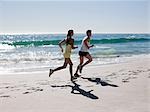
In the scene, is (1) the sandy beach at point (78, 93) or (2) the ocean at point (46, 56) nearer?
(1) the sandy beach at point (78, 93)

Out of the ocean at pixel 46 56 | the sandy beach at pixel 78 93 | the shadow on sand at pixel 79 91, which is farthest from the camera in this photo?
the ocean at pixel 46 56

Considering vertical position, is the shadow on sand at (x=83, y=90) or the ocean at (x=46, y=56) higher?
the shadow on sand at (x=83, y=90)

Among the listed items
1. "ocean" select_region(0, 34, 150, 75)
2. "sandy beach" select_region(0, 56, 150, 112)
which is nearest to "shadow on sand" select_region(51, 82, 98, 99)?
"sandy beach" select_region(0, 56, 150, 112)

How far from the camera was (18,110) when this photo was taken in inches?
271

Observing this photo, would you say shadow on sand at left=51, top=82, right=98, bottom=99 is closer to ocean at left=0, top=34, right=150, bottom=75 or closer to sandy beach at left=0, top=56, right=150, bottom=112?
sandy beach at left=0, top=56, right=150, bottom=112

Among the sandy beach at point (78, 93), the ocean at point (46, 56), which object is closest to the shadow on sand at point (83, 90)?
the sandy beach at point (78, 93)

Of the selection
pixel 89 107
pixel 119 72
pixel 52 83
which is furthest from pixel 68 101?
pixel 119 72

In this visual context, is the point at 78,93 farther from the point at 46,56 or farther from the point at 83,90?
the point at 46,56

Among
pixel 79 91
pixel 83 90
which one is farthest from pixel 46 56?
pixel 79 91

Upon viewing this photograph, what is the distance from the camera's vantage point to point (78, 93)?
8.59m

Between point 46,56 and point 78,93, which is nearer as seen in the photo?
point 78,93

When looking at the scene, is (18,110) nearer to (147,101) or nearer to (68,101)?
(68,101)

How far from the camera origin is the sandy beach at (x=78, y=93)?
7.07 metres

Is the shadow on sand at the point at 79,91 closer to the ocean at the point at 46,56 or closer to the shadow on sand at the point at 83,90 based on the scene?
the shadow on sand at the point at 83,90
